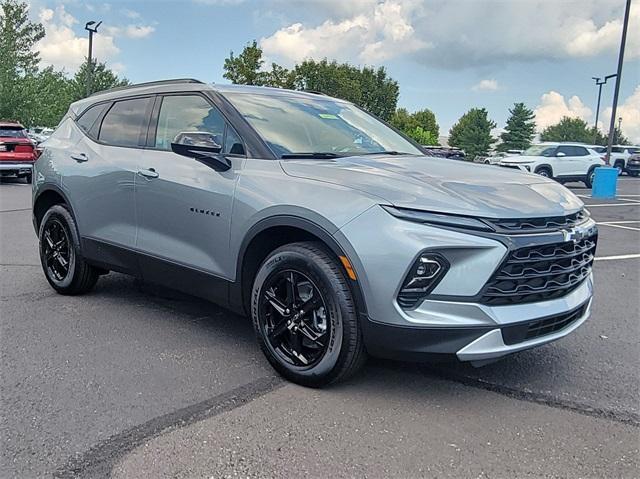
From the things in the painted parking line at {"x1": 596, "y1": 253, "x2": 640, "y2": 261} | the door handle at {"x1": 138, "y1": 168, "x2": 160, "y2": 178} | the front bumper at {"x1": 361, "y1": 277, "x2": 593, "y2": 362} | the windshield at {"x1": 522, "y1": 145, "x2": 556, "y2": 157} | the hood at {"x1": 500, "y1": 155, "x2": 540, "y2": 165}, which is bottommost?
the painted parking line at {"x1": 596, "y1": 253, "x2": 640, "y2": 261}

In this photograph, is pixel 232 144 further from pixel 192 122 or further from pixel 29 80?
pixel 29 80

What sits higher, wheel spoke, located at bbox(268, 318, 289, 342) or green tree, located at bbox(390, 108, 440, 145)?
green tree, located at bbox(390, 108, 440, 145)

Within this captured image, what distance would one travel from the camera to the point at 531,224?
3.01 meters

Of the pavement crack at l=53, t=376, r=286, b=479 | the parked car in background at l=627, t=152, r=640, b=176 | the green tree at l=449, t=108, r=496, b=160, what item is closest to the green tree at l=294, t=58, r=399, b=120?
the green tree at l=449, t=108, r=496, b=160

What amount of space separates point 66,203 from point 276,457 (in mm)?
3383

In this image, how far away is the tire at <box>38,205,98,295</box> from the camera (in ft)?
16.4

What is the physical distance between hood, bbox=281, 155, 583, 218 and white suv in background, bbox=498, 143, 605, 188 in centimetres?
1953

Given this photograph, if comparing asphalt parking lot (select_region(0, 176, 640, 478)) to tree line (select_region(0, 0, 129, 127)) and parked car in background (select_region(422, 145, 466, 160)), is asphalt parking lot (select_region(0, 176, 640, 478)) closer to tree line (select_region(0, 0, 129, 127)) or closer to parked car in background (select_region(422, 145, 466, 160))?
parked car in background (select_region(422, 145, 466, 160))

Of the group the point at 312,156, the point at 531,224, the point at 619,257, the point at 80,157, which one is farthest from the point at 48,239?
the point at 619,257

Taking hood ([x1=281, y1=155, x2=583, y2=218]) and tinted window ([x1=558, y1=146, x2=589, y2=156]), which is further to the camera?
tinted window ([x1=558, y1=146, x2=589, y2=156])

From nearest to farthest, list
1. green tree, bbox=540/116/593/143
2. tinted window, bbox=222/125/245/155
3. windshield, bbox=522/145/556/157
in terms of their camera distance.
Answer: tinted window, bbox=222/125/245/155 < windshield, bbox=522/145/556/157 < green tree, bbox=540/116/593/143

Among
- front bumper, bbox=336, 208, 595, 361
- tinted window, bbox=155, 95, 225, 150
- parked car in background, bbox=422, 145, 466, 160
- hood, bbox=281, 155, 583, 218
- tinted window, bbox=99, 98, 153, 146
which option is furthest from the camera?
parked car in background, bbox=422, 145, 466, 160

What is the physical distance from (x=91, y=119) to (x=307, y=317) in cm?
302

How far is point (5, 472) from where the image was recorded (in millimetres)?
2506
